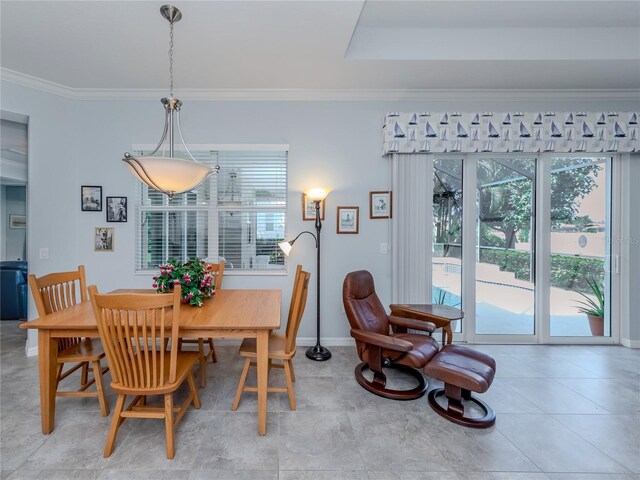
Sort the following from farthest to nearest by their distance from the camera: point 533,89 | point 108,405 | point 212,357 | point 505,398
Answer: point 533,89
point 212,357
point 505,398
point 108,405

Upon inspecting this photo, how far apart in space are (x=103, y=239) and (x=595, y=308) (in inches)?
236

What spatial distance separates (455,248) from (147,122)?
3.99 metres

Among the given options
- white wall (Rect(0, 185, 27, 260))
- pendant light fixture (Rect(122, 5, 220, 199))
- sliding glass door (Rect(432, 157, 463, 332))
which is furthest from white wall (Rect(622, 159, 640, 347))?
white wall (Rect(0, 185, 27, 260))

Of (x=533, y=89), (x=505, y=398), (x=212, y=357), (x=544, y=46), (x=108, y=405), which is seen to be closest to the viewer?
(x=108, y=405)

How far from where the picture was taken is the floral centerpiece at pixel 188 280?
7.03 ft

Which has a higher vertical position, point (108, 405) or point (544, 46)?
point (544, 46)

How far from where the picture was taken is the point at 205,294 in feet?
7.45

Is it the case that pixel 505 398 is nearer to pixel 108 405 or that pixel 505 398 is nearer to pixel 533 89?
pixel 108 405

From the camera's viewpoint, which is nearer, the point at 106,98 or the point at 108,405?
the point at 108,405

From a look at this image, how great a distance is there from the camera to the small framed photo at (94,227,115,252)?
3248mm

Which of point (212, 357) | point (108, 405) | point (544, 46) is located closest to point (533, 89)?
point (544, 46)

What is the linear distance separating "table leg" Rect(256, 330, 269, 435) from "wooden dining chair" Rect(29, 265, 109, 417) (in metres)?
1.15

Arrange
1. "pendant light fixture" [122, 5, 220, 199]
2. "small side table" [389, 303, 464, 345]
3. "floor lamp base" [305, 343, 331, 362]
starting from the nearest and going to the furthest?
"pendant light fixture" [122, 5, 220, 199] → "small side table" [389, 303, 464, 345] → "floor lamp base" [305, 343, 331, 362]

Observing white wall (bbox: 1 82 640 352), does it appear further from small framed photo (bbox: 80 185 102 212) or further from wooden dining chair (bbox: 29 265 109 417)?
wooden dining chair (bbox: 29 265 109 417)
